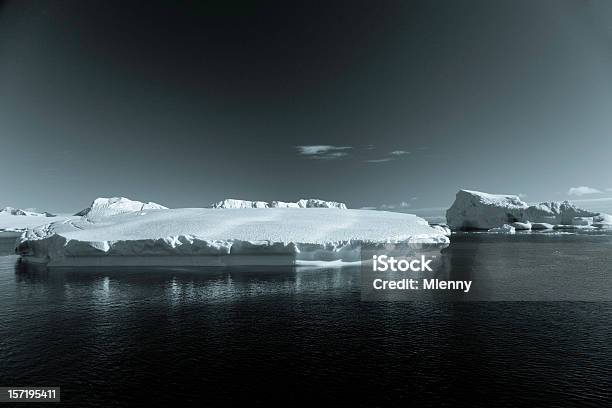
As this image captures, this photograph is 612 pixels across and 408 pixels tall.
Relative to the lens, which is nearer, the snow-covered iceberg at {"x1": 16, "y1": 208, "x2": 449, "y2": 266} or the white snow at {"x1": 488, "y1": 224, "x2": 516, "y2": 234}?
the snow-covered iceberg at {"x1": 16, "y1": 208, "x2": 449, "y2": 266}

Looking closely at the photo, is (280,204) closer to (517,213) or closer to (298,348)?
(517,213)

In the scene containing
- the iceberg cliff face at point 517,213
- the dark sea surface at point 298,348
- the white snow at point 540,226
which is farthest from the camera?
the iceberg cliff face at point 517,213

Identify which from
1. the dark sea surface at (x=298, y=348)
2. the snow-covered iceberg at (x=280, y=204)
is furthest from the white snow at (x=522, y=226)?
the dark sea surface at (x=298, y=348)

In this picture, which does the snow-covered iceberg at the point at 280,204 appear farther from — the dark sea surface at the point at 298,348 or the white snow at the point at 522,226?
the dark sea surface at the point at 298,348

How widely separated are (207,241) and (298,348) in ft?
72.5

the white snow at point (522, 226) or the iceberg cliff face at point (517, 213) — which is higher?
the iceberg cliff face at point (517, 213)

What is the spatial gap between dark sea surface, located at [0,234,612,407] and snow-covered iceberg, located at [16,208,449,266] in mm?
10667

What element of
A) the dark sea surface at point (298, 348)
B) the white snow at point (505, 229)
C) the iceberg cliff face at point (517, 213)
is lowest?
the dark sea surface at point (298, 348)

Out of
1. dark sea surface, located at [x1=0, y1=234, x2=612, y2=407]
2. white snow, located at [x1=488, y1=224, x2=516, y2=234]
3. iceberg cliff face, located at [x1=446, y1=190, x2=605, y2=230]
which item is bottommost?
dark sea surface, located at [x1=0, y1=234, x2=612, y2=407]

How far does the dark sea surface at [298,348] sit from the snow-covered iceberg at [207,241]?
1067cm

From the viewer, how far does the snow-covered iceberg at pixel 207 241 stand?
33.8 metres

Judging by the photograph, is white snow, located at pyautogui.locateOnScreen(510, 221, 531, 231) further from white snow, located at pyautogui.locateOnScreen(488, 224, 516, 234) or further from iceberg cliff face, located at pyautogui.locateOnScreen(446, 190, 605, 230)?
white snow, located at pyautogui.locateOnScreen(488, 224, 516, 234)

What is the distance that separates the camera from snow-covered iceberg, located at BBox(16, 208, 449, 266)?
3384 cm

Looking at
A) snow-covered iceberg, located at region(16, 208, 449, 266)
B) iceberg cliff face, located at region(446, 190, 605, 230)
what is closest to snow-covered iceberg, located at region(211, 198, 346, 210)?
iceberg cliff face, located at region(446, 190, 605, 230)
